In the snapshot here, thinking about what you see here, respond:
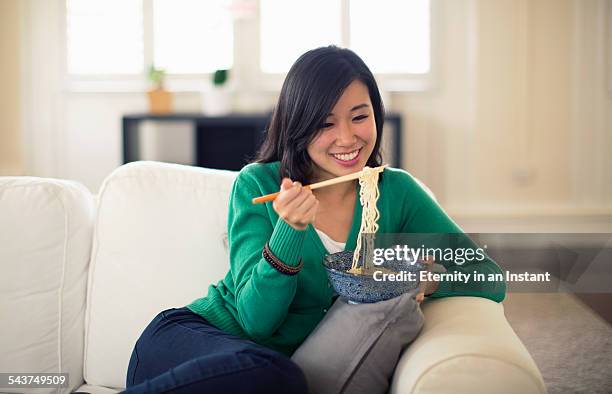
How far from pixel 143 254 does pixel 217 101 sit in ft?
9.71

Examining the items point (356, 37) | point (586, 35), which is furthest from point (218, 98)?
point (586, 35)

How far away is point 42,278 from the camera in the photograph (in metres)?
1.73

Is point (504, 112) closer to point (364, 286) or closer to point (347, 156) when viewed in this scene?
point (347, 156)

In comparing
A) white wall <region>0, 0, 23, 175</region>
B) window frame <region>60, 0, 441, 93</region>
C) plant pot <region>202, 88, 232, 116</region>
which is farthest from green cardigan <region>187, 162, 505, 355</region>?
white wall <region>0, 0, 23, 175</region>

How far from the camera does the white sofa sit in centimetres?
172

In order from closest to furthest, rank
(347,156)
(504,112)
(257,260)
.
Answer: (257,260) < (347,156) < (504,112)

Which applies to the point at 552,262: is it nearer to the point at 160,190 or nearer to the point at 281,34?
the point at 160,190

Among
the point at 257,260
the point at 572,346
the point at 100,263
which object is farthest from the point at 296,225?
the point at 572,346

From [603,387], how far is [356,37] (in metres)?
3.30

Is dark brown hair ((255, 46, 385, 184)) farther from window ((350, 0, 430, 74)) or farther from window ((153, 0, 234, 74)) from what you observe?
window ((153, 0, 234, 74))

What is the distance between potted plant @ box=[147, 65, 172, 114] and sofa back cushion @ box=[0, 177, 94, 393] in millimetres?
2962

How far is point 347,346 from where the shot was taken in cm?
139

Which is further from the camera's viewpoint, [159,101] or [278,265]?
[159,101]

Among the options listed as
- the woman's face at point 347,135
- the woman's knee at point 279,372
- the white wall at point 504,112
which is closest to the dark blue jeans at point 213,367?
the woman's knee at point 279,372
